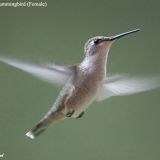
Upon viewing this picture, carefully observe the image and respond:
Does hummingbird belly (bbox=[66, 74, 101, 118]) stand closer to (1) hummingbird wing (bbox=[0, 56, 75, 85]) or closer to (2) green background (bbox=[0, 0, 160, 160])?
(1) hummingbird wing (bbox=[0, 56, 75, 85])

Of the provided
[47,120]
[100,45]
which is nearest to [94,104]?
[47,120]

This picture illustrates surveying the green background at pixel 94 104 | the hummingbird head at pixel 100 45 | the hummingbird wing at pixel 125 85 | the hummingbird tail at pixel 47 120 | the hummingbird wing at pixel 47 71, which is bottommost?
the hummingbird tail at pixel 47 120

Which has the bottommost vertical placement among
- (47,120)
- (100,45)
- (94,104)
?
(47,120)

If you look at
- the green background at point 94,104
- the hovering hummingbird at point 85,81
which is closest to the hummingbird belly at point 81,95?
the hovering hummingbird at point 85,81

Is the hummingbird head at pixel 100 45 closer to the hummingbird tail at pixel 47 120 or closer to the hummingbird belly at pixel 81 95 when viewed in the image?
the hummingbird belly at pixel 81 95

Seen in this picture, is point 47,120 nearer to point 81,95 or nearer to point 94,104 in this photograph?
point 81,95

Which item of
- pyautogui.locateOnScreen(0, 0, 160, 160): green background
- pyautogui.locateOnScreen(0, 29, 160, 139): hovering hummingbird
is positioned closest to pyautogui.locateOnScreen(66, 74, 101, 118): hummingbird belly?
pyautogui.locateOnScreen(0, 29, 160, 139): hovering hummingbird

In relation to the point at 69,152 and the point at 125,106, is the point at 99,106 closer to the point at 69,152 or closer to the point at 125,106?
the point at 125,106
